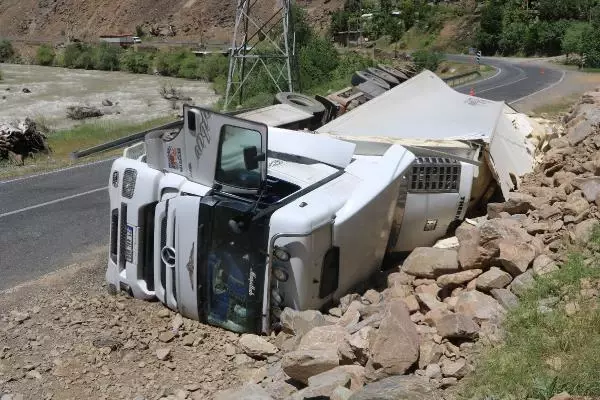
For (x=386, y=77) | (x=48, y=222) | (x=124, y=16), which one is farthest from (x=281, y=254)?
(x=124, y=16)

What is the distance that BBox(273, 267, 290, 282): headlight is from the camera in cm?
500

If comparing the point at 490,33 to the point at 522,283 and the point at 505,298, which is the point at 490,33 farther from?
the point at 505,298

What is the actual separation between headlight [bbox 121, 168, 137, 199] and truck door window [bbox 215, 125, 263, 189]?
2.97 ft

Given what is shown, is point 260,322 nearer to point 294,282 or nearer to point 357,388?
point 294,282

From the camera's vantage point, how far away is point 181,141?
5594 mm

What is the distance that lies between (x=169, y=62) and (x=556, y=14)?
1509 inches

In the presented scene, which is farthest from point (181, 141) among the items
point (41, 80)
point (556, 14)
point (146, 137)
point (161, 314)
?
point (556, 14)

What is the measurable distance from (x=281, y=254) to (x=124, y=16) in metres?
106

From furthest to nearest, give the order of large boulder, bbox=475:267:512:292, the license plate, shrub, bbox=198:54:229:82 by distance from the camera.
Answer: shrub, bbox=198:54:229:82, the license plate, large boulder, bbox=475:267:512:292

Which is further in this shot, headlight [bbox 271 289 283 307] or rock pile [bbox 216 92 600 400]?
headlight [bbox 271 289 283 307]

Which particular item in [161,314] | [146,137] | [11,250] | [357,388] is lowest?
[11,250]

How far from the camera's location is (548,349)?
3.71 meters

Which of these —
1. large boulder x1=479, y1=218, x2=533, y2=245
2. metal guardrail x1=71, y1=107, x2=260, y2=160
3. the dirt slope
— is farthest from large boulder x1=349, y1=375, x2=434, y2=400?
the dirt slope

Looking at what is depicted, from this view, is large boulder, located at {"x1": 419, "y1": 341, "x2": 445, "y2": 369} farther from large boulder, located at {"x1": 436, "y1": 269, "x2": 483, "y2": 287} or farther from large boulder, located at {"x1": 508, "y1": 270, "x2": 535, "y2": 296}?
large boulder, located at {"x1": 436, "y1": 269, "x2": 483, "y2": 287}
